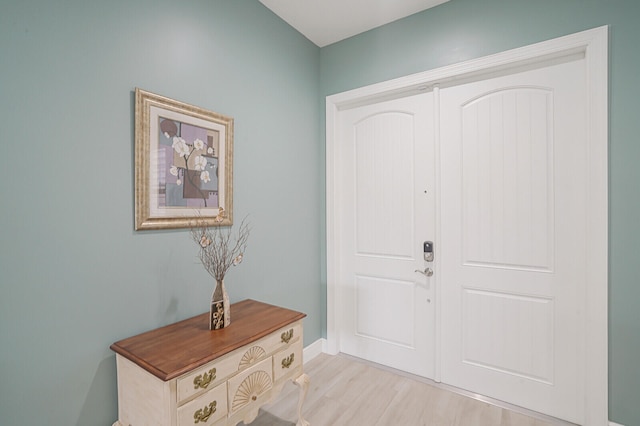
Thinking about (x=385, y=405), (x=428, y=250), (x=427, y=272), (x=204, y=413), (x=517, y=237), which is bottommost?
(x=385, y=405)

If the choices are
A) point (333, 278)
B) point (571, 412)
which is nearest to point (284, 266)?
point (333, 278)

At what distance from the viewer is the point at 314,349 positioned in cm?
265

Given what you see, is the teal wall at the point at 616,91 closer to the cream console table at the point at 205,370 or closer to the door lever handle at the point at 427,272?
the door lever handle at the point at 427,272

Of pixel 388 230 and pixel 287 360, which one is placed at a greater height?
pixel 388 230

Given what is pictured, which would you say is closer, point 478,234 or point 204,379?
point 204,379

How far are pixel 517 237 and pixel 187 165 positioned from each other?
6.96 ft

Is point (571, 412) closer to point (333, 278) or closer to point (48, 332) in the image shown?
point (333, 278)

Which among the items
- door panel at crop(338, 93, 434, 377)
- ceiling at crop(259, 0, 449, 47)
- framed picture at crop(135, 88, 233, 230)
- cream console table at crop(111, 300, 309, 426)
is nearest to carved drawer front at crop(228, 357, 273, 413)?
cream console table at crop(111, 300, 309, 426)

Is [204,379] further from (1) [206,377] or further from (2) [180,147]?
(2) [180,147]

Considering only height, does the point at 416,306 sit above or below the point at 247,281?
below

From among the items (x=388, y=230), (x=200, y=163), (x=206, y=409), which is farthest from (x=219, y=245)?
(x=388, y=230)

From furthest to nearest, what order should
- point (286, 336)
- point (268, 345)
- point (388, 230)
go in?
point (388, 230) < point (286, 336) < point (268, 345)

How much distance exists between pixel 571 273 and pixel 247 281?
2.06m

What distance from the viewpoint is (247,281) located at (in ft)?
6.66
